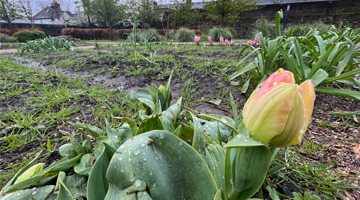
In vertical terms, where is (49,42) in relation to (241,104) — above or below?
above

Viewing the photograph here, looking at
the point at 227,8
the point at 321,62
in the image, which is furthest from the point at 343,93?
the point at 227,8

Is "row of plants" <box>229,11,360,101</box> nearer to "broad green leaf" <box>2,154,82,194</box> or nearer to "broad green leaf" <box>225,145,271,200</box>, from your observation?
"broad green leaf" <box>225,145,271,200</box>

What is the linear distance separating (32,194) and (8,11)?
29.2 metres

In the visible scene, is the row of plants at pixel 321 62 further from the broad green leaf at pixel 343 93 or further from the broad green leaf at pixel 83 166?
the broad green leaf at pixel 83 166

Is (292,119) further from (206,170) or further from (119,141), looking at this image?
(119,141)

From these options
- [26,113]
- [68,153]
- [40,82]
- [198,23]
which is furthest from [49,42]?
[198,23]

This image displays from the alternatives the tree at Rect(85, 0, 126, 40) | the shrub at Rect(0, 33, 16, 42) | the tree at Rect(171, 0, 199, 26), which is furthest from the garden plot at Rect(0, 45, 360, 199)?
the tree at Rect(85, 0, 126, 40)

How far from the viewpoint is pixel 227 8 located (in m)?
15.2

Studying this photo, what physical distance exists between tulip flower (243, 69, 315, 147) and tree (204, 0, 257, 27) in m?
17.3

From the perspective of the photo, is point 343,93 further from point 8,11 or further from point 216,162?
point 8,11

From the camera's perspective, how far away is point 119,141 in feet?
2.20

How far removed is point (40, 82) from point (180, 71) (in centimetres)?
185

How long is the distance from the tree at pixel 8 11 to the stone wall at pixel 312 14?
22.9 metres

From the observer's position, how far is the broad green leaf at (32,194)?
0.52m
